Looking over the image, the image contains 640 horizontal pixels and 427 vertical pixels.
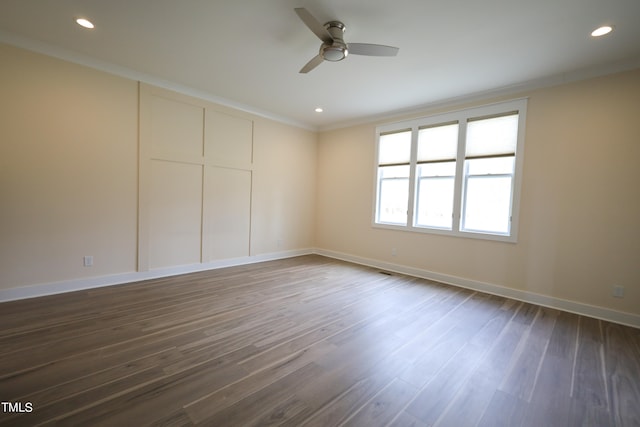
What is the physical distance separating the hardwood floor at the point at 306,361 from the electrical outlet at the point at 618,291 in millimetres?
347

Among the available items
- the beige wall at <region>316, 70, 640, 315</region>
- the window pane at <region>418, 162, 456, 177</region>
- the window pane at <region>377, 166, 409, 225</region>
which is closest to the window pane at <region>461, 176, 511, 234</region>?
the beige wall at <region>316, 70, 640, 315</region>

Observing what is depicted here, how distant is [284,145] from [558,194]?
182 inches

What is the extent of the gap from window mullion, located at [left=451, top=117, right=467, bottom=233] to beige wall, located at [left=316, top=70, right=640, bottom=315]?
360mm

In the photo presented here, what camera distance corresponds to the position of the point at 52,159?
3.21m

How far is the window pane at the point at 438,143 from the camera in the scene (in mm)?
4352

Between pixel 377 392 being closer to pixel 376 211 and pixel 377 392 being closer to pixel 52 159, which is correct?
pixel 376 211

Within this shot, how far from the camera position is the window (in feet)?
12.6

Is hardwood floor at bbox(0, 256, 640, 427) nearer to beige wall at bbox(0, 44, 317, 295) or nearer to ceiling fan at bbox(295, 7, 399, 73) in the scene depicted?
beige wall at bbox(0, 44, 317, 295)

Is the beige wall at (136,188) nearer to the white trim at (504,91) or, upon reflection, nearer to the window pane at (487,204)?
A: the white trim at (504,91)

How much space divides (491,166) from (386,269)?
2.48 meters

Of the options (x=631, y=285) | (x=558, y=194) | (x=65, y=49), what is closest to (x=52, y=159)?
(x=65, y=49)

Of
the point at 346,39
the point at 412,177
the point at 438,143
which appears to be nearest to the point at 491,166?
the point at 438,143

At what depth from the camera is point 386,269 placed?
512cm

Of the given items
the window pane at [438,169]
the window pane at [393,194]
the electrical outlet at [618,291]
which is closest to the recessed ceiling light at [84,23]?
the window pane at [393,194]
